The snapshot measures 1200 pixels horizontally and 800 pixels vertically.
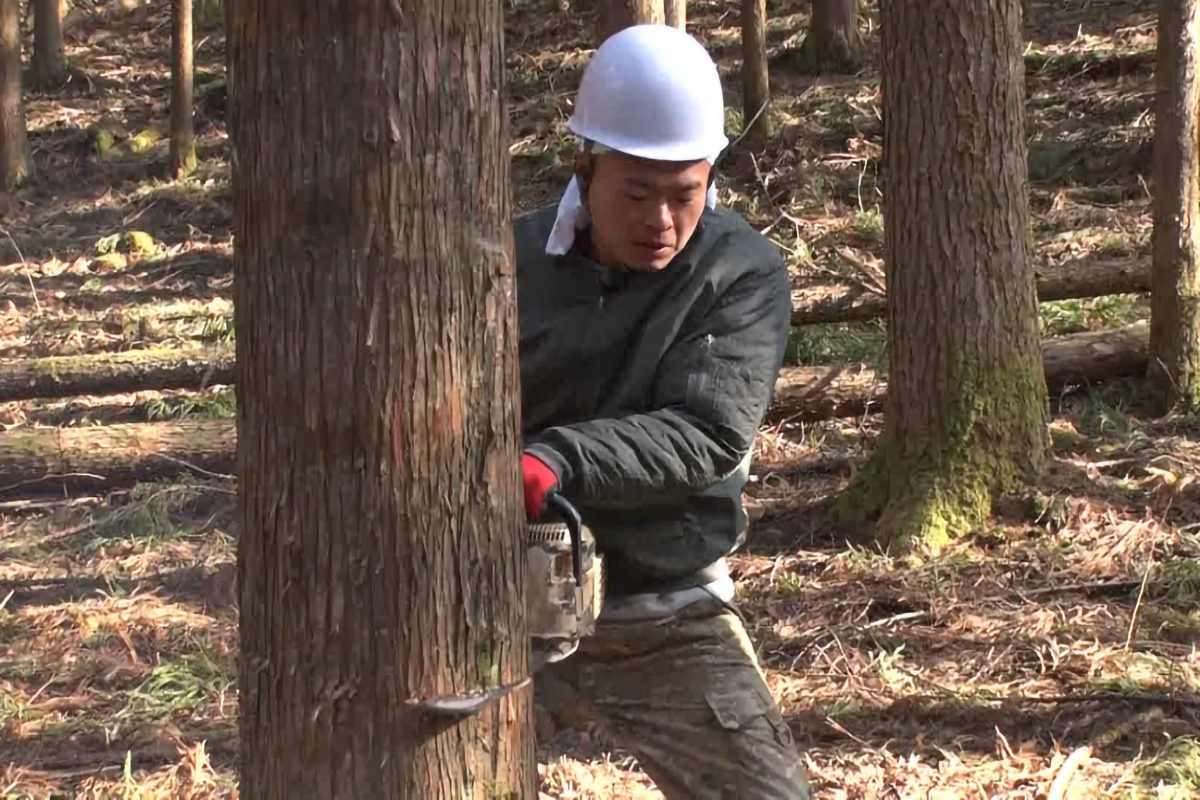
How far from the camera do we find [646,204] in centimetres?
254

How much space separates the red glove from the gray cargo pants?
620 mm

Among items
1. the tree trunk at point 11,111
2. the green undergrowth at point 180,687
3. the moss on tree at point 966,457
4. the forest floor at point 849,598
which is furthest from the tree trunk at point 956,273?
the tree trunk at point 11,111

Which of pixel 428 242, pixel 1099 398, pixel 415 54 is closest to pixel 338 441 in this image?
pixel 428 242

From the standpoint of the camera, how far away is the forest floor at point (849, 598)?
4.29m

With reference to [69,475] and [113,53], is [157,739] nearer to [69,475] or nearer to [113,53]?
[69,475]

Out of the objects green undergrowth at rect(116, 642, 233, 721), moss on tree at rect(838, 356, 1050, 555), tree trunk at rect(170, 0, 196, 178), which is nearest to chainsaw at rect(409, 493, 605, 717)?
green undergrowth at rect(116, 642, 233, 721)

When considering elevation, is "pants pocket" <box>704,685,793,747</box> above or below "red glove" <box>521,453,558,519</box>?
below

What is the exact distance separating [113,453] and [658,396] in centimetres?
525

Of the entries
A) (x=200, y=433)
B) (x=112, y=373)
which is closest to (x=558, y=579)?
(x=200, y=433)

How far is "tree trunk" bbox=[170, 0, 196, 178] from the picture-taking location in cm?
1441

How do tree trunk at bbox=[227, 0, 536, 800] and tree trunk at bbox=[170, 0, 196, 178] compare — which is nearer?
tree trunk at bbox=[227, 0, 536, 800]

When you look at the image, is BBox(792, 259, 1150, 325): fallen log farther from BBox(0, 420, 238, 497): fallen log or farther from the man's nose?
the man's nose

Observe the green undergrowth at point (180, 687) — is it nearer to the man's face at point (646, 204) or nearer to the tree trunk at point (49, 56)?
the man's face at point (646, 204)

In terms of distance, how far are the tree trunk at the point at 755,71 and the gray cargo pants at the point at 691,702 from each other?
31.7 ft
